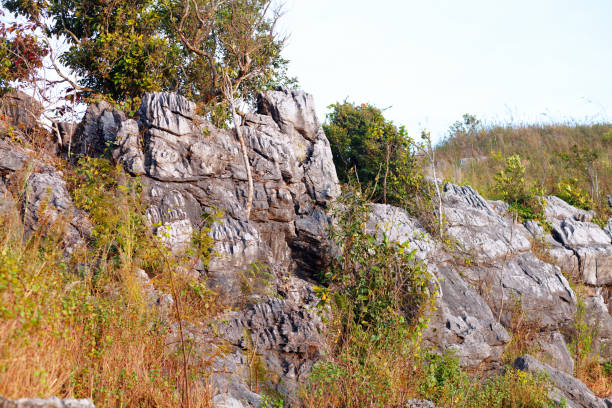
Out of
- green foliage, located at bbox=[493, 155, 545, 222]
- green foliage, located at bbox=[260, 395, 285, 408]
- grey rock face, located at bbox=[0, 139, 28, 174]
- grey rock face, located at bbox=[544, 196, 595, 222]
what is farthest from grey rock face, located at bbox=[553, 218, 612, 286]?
grey rock face, located at bbox=[0, 139, 28, 174]

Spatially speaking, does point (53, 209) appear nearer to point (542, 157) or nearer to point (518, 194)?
point (518, 194)

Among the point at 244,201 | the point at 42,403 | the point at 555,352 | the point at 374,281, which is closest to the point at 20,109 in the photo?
the point at 244,201

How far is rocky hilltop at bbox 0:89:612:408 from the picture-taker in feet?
25.2

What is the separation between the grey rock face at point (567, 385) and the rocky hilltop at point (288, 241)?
0.09ft

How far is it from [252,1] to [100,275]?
393 inches

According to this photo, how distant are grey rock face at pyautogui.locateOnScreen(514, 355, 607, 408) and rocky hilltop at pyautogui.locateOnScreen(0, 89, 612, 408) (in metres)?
0.03

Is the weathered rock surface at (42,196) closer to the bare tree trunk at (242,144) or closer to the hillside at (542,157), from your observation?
the bare tree trunk at (242,144)

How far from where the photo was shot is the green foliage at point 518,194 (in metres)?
14.4

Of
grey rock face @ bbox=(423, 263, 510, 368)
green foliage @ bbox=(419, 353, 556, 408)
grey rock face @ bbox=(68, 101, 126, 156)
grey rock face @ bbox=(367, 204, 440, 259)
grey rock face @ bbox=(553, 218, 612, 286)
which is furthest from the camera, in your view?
grey rock face @ bbox=(553, 218, 612, 286)

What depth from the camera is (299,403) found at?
21.0ft

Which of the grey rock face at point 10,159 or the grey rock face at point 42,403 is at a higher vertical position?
the grey rock face at point 10,159

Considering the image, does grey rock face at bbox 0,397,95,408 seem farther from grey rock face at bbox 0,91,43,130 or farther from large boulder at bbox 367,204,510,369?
grey rock face at bbox 0,91,43,130

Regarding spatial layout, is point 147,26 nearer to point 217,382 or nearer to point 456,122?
point 217,382

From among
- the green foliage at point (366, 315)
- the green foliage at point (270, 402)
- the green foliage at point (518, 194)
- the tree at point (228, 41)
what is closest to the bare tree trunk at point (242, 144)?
the tree at point (228, 41)
